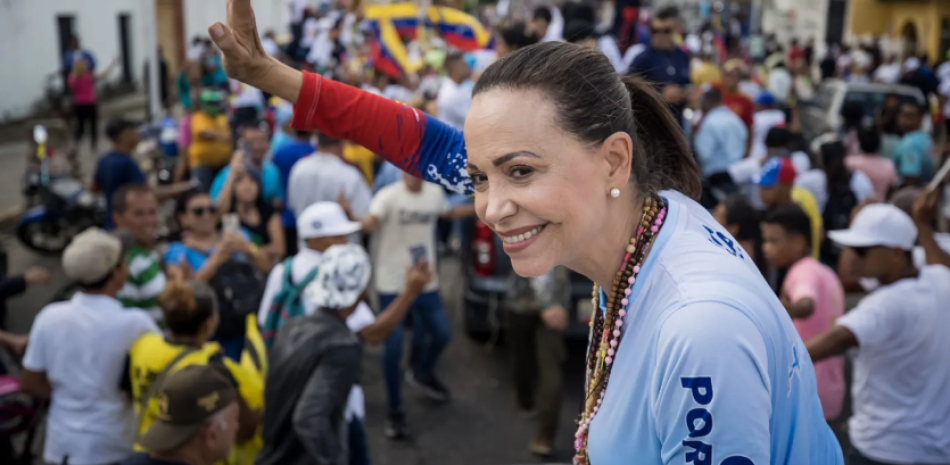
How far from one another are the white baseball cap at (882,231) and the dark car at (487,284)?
101 inches

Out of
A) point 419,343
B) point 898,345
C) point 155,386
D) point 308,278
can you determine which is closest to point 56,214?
point 419,343

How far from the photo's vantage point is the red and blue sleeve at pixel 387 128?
2.15 m

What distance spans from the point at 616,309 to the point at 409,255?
183 inches

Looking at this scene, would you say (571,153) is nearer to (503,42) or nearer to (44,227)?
(503,42)

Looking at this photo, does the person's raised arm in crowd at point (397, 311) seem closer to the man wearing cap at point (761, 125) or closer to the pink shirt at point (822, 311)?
the pink shirt at point (822, 311)

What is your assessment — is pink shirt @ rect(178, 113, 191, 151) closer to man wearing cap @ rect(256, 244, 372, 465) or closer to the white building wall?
man wearing cap @ rect(256, 244, 372, 465)

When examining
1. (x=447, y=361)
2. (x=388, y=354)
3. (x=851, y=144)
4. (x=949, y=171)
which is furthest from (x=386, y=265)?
(x=851, y=144)

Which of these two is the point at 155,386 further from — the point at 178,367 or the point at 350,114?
the point at 350,114

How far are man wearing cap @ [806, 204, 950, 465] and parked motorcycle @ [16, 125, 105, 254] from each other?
8.09m

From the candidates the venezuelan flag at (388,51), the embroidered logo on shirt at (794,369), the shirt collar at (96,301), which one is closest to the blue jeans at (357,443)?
the shirt collar at (96,301)

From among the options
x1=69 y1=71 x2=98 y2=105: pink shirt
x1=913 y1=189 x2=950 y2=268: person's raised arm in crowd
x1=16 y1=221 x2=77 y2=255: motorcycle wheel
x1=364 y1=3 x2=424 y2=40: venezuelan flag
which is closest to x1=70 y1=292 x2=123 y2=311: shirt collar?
x1=913 y1=189 x2=950 y2=268: person's raised arm in crowd

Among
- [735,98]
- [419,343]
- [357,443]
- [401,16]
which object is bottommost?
[419,343]

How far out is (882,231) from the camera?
382 centimetres

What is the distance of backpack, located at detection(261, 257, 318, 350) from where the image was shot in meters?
4.63
